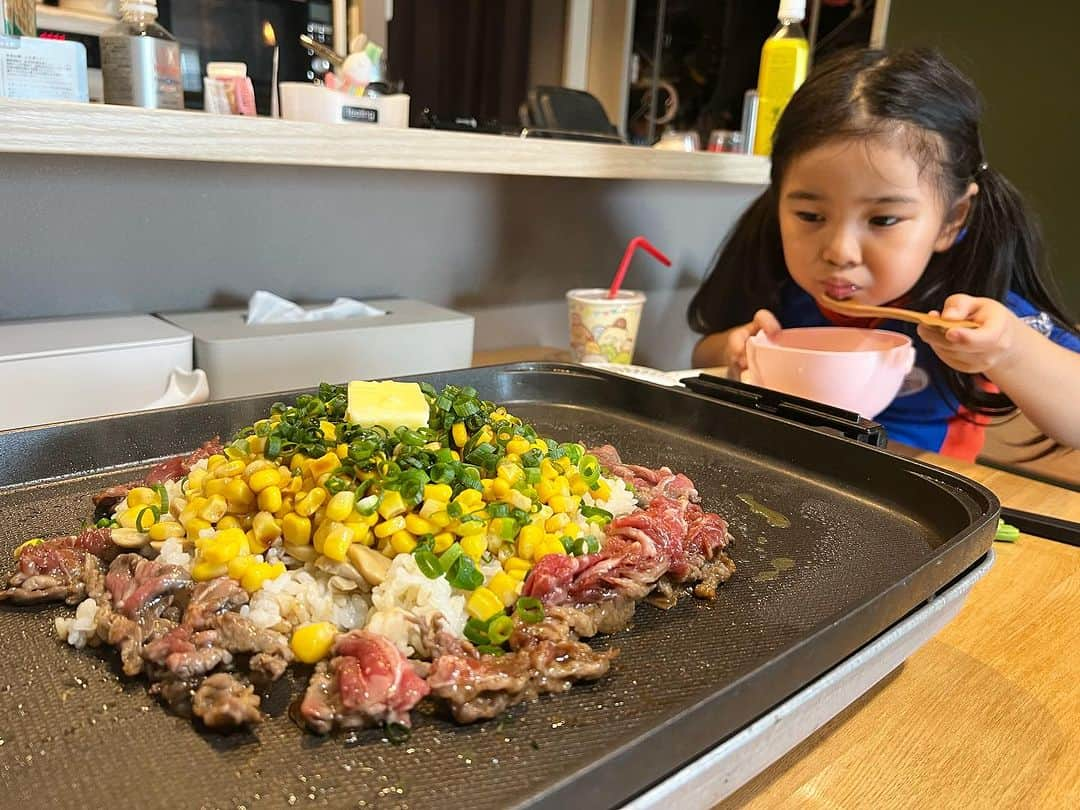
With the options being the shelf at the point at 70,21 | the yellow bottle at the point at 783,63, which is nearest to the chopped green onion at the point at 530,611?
the yellow bottle at the point at 783,63

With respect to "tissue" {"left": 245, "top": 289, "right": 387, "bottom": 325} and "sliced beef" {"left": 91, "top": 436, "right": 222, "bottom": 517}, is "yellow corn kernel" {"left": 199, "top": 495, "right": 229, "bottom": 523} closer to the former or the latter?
"sliced beef" {"left": 91, "top": 436, "right": 222, "bottom": 517}

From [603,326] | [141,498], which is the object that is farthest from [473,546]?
[603,326]

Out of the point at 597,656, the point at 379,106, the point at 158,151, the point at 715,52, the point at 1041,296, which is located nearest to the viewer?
the point at 597,656

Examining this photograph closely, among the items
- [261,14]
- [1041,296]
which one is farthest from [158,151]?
[261,14]

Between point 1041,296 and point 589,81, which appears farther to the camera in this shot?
point 589,81

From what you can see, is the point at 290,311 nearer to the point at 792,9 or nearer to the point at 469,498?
the point at 469,498

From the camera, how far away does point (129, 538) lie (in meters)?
0.78

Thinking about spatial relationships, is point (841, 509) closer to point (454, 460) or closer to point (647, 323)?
point (454, 460)

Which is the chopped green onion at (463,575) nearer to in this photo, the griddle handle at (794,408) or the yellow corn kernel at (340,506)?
the yellow corn kernel at (340,506)

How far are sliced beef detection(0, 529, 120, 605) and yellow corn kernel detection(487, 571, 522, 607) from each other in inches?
13.9

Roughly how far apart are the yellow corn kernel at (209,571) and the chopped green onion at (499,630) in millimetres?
234

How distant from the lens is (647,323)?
2225 millimetres

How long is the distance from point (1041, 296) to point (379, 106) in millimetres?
1342

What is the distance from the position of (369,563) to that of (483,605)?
11 cm
